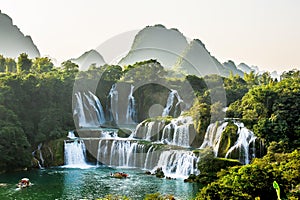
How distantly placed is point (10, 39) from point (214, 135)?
3250cm

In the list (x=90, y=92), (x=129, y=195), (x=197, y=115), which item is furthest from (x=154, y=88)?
(x=129, y=195)

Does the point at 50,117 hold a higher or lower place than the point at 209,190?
higher

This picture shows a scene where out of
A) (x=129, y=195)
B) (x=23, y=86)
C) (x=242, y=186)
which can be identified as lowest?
(x=129, y=195)

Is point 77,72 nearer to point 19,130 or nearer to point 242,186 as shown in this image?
point 19,130

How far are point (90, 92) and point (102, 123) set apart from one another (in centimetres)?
202

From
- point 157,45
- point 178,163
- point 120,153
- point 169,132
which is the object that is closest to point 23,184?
point 120,153

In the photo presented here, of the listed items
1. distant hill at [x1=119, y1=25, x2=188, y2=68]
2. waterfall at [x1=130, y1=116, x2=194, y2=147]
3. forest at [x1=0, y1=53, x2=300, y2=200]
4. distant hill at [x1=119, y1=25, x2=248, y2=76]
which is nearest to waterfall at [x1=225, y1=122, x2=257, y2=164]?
forest at [x1=0, y1=53, x2=300, y2=200]

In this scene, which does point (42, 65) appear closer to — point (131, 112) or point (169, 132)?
point (131, 112)

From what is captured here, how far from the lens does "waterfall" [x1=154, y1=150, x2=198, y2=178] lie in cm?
1414

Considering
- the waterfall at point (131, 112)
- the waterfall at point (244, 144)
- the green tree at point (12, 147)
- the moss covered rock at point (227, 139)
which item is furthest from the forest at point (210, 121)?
the waterfall at point (131, 112)

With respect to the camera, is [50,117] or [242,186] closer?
[242,186]

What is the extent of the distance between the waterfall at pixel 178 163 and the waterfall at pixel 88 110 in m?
7.51

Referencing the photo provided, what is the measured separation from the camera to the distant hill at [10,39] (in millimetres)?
40688

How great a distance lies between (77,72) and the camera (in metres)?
24.0
